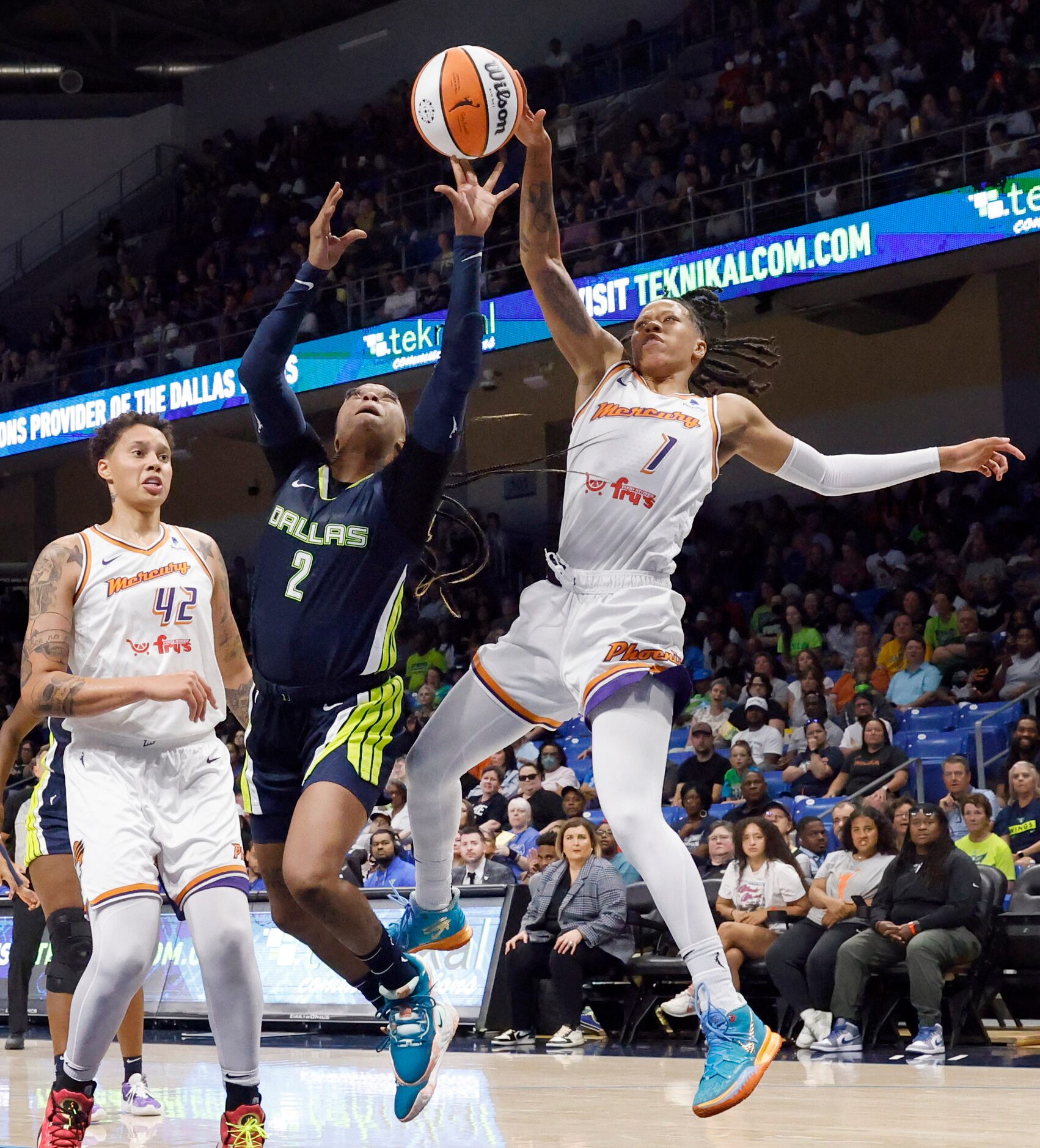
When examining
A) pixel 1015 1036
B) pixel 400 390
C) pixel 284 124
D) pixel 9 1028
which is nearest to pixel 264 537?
pixel 1015 1036

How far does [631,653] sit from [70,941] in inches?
114

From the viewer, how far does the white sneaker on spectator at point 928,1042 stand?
7590 mm

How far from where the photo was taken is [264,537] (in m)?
4.73

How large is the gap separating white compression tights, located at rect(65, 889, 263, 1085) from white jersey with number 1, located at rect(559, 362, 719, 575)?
1505 millimetres

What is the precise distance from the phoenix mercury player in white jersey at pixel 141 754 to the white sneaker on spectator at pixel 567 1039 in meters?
4.41

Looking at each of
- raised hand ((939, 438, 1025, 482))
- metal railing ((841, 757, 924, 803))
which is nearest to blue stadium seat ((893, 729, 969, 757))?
metal railing ((841, 757, 924, 803))

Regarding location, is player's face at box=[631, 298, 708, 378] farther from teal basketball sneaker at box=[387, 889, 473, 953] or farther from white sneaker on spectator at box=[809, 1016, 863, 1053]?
white sneaker on spectator at box=[809, 1016, 863, 1053]

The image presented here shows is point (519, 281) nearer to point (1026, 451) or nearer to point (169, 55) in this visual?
point (1026, 451)

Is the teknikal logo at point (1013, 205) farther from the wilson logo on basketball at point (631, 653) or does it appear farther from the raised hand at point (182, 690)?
the raised hand at point (182, 690)

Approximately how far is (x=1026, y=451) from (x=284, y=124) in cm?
1292

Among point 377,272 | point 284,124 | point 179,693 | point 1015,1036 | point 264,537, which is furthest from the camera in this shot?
point 284,124

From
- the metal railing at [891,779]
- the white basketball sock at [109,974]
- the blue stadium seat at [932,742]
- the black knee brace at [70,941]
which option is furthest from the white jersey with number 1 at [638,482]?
the blue stadium seat at [932,742]

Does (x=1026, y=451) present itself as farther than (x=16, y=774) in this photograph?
No

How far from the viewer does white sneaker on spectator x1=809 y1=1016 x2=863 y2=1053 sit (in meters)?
7.91
